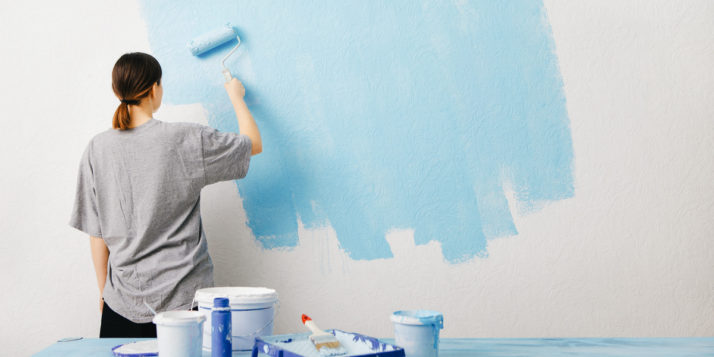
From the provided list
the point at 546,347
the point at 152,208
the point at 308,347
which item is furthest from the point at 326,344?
the point at 152,208

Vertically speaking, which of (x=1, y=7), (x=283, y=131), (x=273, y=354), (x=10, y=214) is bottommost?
(x=273, y=354)

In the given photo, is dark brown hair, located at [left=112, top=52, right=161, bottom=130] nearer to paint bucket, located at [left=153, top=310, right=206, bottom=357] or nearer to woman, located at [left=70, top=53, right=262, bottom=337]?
woman, located at [left=70, top=53, right=262, bottom=337]

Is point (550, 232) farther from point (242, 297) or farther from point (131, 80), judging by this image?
point (131, 80)

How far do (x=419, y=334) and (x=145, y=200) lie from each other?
0.82 m

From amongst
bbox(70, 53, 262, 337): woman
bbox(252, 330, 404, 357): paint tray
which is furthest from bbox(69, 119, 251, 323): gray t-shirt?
bbox(252, 330, 404, 357): paint tray

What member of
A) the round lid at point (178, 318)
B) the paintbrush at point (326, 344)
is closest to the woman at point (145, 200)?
the round lid at point (178, 318)

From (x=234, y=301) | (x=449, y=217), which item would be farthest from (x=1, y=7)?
(x=449, y=217)

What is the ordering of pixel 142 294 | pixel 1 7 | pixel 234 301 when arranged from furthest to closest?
pixel 1 7 → pixel 142 294 → pixel 234 301

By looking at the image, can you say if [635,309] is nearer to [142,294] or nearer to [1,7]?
[142,294]

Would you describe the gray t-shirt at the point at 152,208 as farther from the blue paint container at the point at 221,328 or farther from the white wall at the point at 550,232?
the blue paint container at the point at 221,328

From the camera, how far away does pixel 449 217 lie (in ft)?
5.78

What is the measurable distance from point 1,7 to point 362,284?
Result: 1.52 meters

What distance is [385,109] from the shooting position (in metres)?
1.80

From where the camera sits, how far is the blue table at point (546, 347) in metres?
1.00
